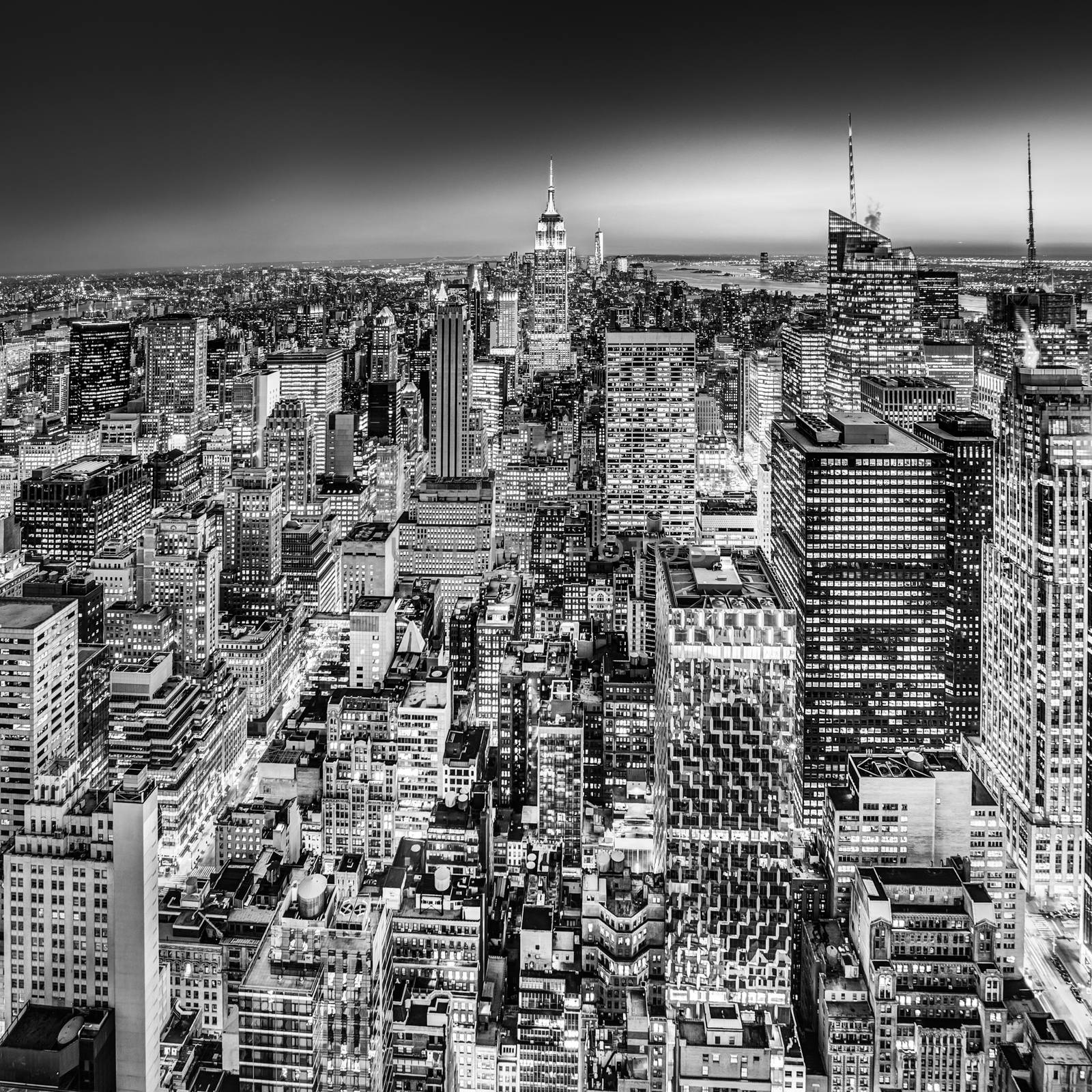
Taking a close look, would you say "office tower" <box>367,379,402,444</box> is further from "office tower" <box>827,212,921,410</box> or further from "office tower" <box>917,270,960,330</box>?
"office tower" <box>917,270,960,330</box>

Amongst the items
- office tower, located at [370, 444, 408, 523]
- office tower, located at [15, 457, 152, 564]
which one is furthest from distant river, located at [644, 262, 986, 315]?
office tower, located at [15, 457, 152, 564]

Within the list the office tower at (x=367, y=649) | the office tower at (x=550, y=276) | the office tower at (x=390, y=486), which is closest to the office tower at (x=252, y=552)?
the office tower at (x=367, y=649)

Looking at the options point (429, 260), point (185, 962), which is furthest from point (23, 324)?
point (185, 962)

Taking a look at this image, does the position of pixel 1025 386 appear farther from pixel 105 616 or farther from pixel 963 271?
pixel 105 616

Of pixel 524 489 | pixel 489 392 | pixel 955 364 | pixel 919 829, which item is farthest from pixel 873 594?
pixel 489 392

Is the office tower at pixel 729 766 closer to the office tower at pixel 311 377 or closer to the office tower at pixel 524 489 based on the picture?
the office tower at pixel 524 489

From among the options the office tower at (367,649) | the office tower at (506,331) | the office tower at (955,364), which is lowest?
the office tower at (367,649)
